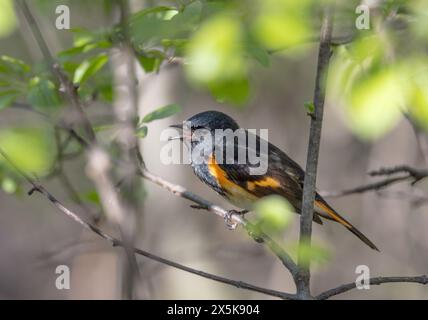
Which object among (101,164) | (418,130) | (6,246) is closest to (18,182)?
(101,164)

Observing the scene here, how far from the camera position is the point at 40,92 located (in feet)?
10.1

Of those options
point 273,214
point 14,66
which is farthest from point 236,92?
point 273,214

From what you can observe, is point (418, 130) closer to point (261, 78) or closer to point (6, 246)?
point (261, 78)

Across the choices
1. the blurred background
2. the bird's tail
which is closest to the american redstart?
the bird's tail

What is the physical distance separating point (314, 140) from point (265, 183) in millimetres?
1619

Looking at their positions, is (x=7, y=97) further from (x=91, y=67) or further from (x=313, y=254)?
(x=313, y=254)

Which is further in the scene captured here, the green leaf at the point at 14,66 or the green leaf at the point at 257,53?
the green leaf at the point at 14,66

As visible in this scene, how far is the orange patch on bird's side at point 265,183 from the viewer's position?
3.88 meters

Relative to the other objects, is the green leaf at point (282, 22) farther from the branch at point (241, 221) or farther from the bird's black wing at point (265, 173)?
the bird's black wing at point (265, 173)

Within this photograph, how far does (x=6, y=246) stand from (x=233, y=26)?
6.64m

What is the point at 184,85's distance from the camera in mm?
5414

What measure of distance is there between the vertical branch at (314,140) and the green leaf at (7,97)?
1.46m

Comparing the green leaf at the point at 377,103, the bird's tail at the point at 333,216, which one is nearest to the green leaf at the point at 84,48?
the green leaf at the point at 377,103
